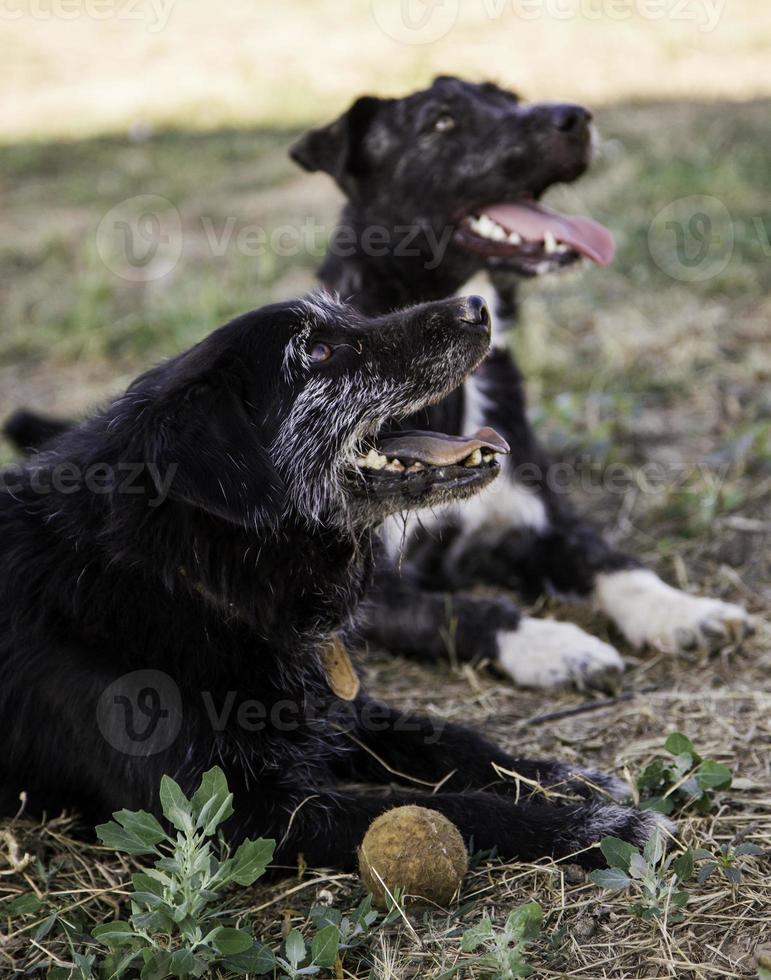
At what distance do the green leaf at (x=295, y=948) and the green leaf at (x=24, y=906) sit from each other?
0.63m

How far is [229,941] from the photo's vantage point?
6.93 ft

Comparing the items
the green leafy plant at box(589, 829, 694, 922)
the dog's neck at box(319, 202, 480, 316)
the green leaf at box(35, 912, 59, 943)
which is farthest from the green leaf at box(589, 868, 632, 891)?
the dog's neck at box(319, 202, 480, 316)

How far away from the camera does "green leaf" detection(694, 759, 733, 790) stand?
8.46 feet

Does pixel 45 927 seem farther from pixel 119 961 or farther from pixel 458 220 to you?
pixel 458 220

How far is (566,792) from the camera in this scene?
2721 mm

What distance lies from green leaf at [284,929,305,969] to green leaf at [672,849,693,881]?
754 mm

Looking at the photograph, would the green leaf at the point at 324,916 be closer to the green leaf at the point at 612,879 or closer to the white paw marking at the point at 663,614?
the green leaf at the point at 612,879

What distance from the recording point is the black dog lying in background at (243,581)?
247 cm

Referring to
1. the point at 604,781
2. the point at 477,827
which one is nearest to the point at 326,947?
the point at 477,827

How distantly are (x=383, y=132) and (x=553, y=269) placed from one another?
87 cm

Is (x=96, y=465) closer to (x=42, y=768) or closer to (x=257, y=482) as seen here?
(x=257, y=482)

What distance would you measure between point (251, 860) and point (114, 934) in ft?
0.95

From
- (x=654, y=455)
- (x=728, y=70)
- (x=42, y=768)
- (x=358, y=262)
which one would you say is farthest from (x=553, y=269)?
(x=728, y=70)

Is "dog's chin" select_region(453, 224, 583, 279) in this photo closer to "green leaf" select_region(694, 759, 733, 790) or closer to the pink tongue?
the pink tongue
